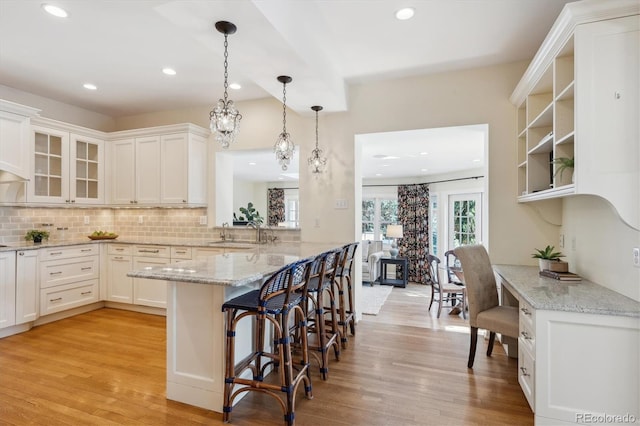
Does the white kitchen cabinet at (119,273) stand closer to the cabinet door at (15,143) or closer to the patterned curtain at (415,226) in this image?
the cabinet door at (15,143)

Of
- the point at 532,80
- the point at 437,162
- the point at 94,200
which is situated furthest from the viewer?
the point at 437,162

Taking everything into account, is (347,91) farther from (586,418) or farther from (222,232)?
(586,418)

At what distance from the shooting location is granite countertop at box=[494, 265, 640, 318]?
174cm

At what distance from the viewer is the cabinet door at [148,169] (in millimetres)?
4438

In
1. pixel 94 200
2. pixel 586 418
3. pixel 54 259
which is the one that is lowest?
pixel 586 418

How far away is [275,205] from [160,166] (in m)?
6.18

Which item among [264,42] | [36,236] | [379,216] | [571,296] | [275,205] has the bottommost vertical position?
[571,296]

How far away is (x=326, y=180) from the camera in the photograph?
157 inches

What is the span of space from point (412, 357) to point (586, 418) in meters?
1.33

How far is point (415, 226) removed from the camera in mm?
8734

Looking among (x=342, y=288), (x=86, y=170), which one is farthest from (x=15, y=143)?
(x=342, y=288)

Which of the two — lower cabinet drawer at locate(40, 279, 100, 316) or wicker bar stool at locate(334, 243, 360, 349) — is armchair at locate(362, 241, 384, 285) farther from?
lower cabinet drawer at locate(40, 279, 100, 316)

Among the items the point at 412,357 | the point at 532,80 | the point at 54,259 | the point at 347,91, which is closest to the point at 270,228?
the point at 347,91

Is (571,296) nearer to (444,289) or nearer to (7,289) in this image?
(444,289)
